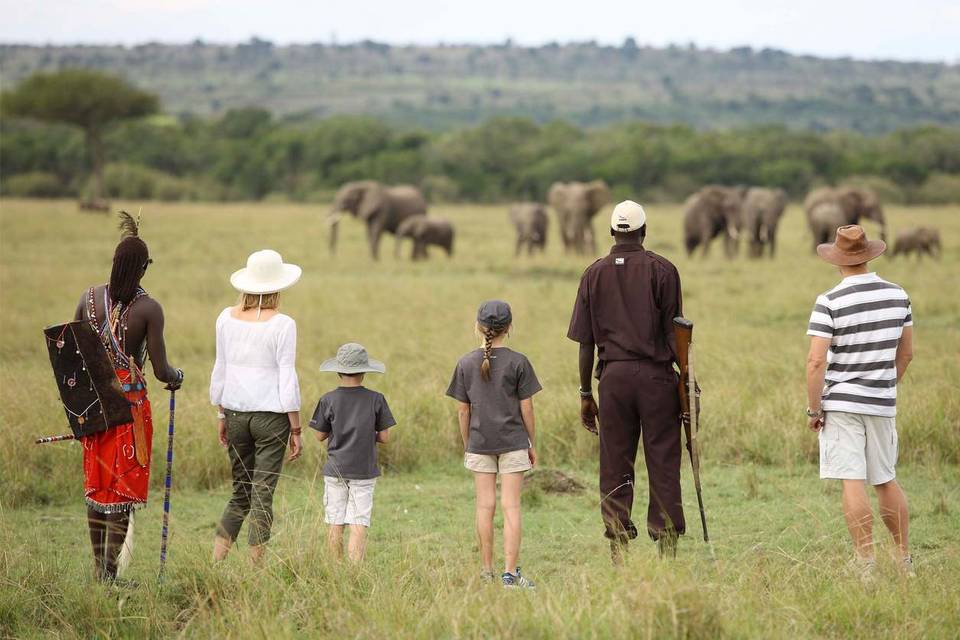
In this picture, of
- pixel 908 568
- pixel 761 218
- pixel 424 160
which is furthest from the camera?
pixel 424 160

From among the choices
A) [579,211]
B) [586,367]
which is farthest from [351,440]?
[579,211]

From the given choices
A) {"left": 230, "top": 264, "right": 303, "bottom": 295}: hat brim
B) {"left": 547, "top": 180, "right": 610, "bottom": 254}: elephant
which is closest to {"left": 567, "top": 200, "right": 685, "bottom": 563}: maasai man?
{"left": 230, "top": 264, "right": 303, "bottom": 295}: hat brim

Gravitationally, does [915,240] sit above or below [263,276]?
above

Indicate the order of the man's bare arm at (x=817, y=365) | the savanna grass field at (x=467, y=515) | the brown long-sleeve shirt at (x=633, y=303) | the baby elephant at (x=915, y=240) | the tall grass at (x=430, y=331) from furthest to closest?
the baby elephant at (x=915, y=240), the tall grass at (x=430, y=331), the brown long-sleeve shirt at (x=633, y=303), the man's bare arm at (x=817, y=365), the savanna grass field at (x=467, y=515)

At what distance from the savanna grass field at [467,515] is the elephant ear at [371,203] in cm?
1249

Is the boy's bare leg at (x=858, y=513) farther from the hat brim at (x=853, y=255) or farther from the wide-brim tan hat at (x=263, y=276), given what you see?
the wide-brim tan hat at (x=263, y=276)

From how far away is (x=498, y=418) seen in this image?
5832mm

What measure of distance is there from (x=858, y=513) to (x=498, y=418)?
67.9 inches

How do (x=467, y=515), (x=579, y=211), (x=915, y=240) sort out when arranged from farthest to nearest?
(x=579, y=211) < (x=915, y=240) < (x=467, y=515)

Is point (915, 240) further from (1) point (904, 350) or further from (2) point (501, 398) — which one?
(2) point (501, 398)

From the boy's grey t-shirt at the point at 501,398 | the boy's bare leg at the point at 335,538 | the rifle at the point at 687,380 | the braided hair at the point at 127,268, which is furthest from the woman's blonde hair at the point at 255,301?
the rifle at the point at 687,380

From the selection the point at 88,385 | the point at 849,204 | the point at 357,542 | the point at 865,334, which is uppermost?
the point at 849,204

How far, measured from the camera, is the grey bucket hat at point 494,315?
18.8 feet

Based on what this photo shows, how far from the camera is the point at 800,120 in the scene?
561ft
